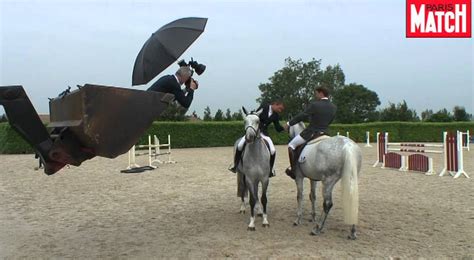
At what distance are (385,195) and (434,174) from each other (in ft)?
16.2

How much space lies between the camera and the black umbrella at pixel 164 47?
14.4 feet

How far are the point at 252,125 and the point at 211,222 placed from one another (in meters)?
2.04

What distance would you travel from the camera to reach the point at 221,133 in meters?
33.9

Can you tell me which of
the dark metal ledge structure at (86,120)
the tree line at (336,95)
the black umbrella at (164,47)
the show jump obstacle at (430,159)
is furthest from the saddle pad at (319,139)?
the tree line at (336,95)

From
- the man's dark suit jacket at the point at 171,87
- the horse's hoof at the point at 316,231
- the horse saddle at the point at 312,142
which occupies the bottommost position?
the horse's hoof at the point at 316,231

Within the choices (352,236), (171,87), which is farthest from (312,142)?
(171,87)

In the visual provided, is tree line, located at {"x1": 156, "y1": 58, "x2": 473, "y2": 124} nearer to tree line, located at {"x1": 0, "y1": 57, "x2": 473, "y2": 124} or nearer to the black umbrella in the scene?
tree line, located at {"x1": 0, "y1": 57, "x2": 473, "y2": 124}

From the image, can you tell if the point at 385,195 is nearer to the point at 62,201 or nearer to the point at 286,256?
the point at 286,256

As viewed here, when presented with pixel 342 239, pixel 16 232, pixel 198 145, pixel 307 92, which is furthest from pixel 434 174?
pixel 307 92

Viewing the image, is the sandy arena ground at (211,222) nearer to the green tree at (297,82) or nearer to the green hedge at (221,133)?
the green hedge at (221,133)

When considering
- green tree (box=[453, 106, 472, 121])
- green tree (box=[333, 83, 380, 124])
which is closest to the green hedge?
green tree (box=[453, 106, 472, 121])

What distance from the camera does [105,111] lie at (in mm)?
3840

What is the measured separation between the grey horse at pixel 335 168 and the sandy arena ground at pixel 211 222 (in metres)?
0.47

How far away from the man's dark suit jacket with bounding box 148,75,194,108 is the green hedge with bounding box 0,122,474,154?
2485 cm
